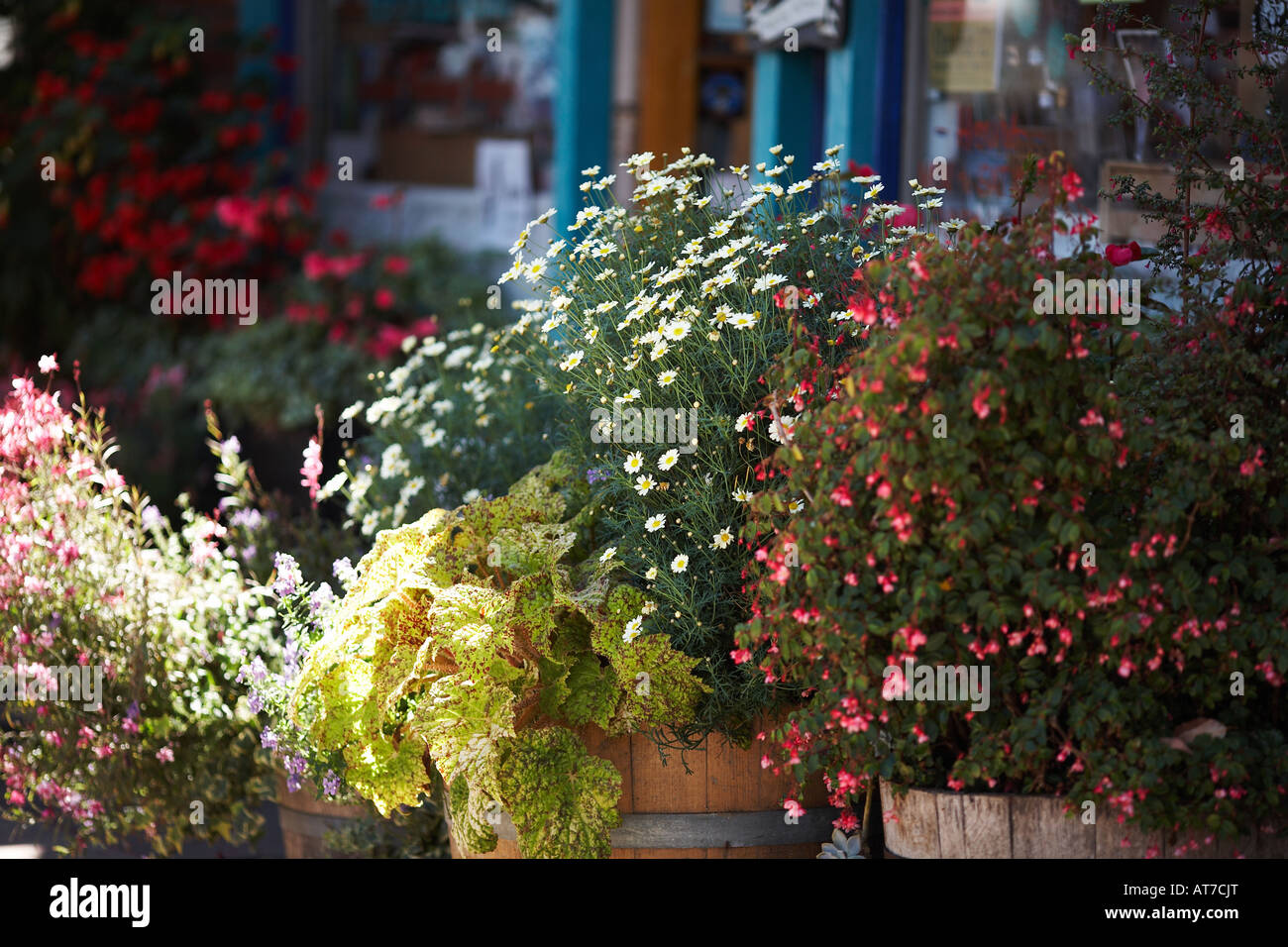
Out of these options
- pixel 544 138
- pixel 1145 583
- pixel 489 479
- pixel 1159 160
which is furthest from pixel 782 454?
pixel 544 138

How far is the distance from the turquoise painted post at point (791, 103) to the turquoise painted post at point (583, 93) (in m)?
0.79

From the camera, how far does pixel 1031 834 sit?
7.16ft

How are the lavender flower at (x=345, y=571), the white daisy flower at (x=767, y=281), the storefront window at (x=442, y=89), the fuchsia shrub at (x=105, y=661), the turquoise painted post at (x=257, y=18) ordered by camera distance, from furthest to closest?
the turquoise painted post at (x=257, y=18), the storefront window at (x=442, y=89), the fuchsia shrub at (x=105, y=661), the lavender flower at (x=345, y=571), the white daisy flower at (x=767, y=281)

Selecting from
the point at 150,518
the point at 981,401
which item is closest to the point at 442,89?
the point at 150,518

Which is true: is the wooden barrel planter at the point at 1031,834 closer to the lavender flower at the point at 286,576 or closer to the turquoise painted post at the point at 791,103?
the lavender flower at the point at 286,576

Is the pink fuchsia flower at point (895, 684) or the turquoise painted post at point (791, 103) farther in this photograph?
the turquoise painted post at point (791, 103)

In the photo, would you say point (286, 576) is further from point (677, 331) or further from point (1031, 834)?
point (1031, 834)

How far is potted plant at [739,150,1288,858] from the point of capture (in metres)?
2.04

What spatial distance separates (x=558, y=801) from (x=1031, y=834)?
31.9 inches

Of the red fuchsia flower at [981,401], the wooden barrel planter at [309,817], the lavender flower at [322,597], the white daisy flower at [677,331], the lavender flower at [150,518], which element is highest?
the white daisy flower at [677,331]

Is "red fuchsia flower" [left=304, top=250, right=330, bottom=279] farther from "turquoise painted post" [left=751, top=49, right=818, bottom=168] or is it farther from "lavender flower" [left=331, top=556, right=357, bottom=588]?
"lavender flower" [left=331, top=556, right=357, bottom=588]

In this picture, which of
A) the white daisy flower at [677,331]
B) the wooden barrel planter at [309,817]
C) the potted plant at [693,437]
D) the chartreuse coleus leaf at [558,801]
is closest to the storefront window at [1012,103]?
the potted plant at [693,437]

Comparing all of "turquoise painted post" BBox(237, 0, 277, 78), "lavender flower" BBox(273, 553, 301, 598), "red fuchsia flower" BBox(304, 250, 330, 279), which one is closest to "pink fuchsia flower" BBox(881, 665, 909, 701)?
"lavender flower" BBox(273, 553, 301, 598)

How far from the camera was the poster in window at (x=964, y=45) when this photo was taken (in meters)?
3.91
